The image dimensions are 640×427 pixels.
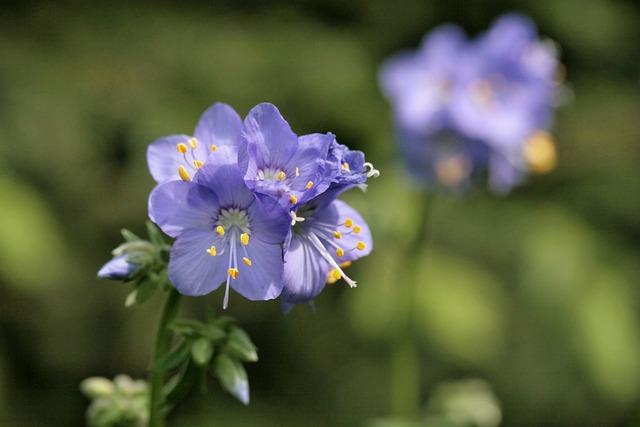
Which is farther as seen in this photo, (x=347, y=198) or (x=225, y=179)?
(x=347, y=198)

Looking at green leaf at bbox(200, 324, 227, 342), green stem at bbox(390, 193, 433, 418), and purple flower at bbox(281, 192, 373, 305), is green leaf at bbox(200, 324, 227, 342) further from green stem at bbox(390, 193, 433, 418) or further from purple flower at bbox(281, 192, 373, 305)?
green stem at bbox(390, 193, 433, 418)

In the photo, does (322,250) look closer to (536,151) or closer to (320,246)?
(320,246)

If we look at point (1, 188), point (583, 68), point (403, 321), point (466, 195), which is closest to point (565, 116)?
point (583, 68)

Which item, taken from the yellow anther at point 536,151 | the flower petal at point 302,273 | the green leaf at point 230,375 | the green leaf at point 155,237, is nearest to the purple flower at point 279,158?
the flower petal at point 302,273

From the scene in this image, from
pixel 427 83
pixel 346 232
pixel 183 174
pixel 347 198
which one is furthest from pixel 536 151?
pixel 183 174

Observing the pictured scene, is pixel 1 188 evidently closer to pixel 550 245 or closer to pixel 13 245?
pixel 13 245

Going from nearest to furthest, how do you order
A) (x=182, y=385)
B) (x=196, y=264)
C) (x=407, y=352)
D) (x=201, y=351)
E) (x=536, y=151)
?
(x=196, y=264), (x=201, y=351), (x=182, y=385), (x=407, y=352), (x=536, y=151)
